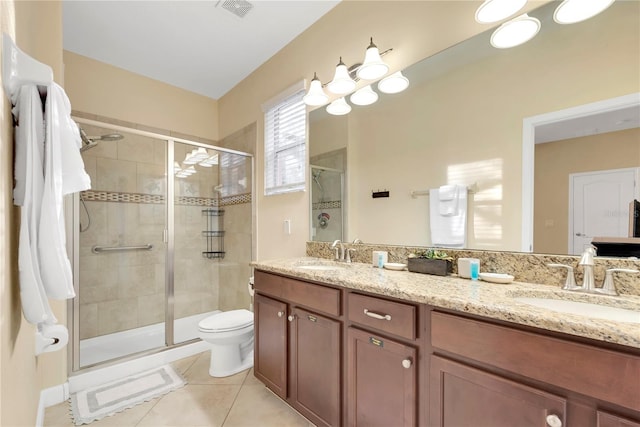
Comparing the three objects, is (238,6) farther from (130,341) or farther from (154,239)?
(130,341)

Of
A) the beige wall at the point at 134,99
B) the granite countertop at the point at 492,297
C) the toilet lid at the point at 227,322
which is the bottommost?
the toilet lid at the point at 227,322

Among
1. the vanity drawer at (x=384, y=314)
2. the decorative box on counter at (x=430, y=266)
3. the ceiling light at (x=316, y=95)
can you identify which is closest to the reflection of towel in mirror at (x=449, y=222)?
the decorative box on counter at (x=430, y=266)

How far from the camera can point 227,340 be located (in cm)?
206

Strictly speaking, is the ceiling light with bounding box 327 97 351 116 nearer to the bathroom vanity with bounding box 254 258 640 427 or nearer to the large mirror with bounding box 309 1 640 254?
the large mirror with bounding box 309 1 640 254

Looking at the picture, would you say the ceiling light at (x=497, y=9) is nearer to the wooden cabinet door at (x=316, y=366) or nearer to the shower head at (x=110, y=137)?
the wooden cabinet door at (x=316, y=366)

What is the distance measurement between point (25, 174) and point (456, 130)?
1.88 metres

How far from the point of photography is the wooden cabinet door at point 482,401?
0.78 meters

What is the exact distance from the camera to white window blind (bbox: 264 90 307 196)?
2.34 metres

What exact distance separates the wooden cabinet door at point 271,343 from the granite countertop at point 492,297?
1.03 feet

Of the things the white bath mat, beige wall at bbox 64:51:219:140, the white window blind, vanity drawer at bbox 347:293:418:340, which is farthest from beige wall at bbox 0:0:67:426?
the white window blind

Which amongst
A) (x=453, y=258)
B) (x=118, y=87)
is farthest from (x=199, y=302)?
(x=453, y=258)

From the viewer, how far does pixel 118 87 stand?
2.76 m

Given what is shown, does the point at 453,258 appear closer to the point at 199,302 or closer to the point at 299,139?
the point at 299,139

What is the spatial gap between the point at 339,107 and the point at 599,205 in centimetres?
154
